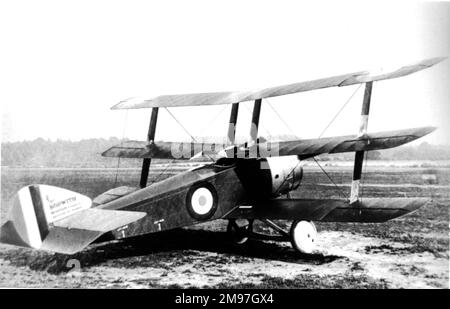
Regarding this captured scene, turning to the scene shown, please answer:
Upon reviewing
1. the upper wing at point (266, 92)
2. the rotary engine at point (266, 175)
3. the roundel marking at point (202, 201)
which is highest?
the upper wing at point (266, 92)

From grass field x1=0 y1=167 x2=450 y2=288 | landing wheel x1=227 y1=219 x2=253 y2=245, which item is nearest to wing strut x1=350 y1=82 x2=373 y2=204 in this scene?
grass field x1=0 y1=167 x2=450 y2=288

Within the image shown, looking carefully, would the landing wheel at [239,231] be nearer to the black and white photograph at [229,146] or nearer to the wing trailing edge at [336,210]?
the black and white photograph at [229,146]

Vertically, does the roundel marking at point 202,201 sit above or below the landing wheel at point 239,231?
above

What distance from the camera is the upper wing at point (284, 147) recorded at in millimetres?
6699

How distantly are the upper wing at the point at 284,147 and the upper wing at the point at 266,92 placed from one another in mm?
887

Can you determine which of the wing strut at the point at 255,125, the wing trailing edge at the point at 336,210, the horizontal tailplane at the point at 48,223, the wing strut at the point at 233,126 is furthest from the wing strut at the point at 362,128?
the horizontal tailplane at the point at 48,223

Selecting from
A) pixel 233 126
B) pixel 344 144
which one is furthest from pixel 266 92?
pixel 344 144

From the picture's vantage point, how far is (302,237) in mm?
7941

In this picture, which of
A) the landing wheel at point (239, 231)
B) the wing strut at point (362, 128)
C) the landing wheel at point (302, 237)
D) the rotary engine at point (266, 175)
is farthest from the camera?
the landing wheel at point (239, 231)

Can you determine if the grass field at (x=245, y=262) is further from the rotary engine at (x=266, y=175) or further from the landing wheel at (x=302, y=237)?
the rotary engine at (x=266, y=175)

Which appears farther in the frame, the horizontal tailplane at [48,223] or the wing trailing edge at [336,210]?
the wing trailing edge at [336,210]

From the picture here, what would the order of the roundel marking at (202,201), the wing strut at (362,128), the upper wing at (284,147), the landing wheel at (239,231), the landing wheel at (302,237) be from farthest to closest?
the landing wheel at (239,231), the landing wheel at (302,237), the roundel marking at (202,201), the wing strut at (362,128), the upper wing at (284,147)

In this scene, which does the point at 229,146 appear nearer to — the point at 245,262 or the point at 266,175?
the point at 266,175
